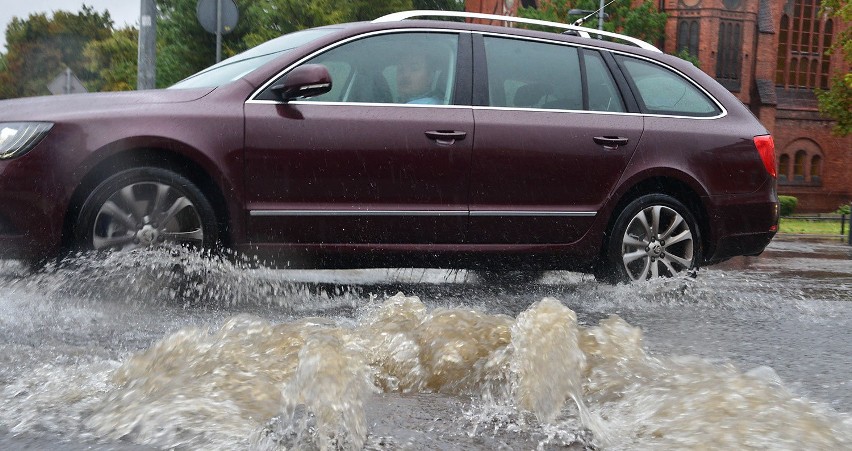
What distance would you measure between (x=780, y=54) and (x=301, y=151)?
50311 millimetres

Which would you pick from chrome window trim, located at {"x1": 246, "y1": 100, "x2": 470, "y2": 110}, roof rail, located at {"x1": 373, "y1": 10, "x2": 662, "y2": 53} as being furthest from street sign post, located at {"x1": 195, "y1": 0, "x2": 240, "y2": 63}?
chrome window trim, located at {"x1": 246, "y1": 100, "x2": 470, "y2": 110}

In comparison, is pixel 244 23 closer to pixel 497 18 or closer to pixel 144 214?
pixel 497 18

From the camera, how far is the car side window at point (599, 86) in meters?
6.80

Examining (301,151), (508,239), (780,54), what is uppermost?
(780,54)

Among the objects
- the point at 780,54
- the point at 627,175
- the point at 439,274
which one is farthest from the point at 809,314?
the point at 780,54

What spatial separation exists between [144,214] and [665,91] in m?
3.52

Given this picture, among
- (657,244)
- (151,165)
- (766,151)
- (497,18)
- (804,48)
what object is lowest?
(657,244)

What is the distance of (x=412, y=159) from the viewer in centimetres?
607

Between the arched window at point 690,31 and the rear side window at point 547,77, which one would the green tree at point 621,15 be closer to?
the arched window at point 690,31

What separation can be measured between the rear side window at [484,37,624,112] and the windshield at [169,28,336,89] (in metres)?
1.04

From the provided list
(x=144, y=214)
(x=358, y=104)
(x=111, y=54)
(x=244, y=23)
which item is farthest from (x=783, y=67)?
(x=144, y=214)

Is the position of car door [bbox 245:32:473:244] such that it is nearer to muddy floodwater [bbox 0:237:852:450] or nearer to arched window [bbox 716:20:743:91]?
muddy floodwater [bbox 0:237:852:450]

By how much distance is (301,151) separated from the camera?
5.82 m

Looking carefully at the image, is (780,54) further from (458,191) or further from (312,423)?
(312,423)
